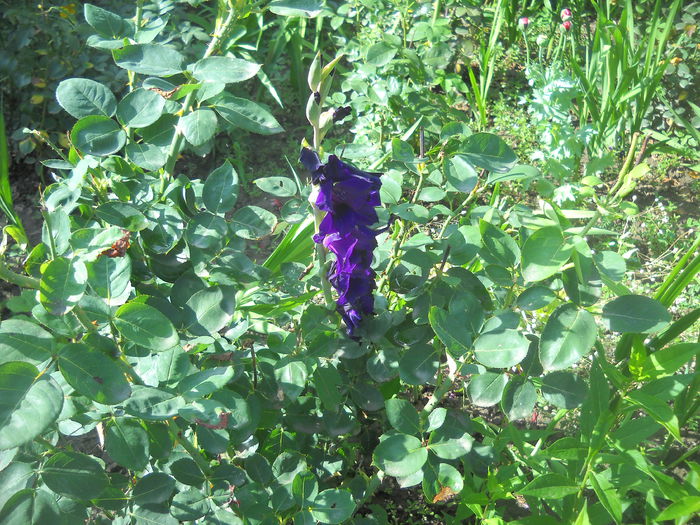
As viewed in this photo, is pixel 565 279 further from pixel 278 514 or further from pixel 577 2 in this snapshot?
pixel 577 2

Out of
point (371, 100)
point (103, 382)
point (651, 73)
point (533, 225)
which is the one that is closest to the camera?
point (103, 382)

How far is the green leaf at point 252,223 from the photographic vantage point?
1.04 meters

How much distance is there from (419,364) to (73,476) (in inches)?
21.5

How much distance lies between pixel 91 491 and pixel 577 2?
2771mm

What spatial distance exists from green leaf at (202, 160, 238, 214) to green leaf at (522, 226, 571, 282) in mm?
465

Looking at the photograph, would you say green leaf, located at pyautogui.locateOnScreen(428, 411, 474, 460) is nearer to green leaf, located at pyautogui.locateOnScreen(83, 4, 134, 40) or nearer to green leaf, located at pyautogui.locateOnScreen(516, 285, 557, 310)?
green leaf, located at pyautogui.locateOnScreen(516, 285, 557, 310)

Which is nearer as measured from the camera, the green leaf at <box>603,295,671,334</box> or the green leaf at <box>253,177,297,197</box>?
the green leaf at <box>603,295,671,334</box>

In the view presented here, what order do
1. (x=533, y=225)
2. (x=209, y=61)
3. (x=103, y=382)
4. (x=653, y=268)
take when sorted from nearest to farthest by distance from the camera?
(x=103, y=382), (x=209, y=61), (x=533, y=225), (x=653, y=268)

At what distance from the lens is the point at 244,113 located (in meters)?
0.99

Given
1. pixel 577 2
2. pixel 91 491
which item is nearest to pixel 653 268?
pixel 577 2

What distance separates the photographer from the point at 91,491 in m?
0.88

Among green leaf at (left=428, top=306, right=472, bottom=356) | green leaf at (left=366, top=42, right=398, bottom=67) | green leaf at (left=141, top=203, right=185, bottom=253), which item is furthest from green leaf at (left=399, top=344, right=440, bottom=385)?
green leaf at (left=366, top=42, right=398, bottom=67)

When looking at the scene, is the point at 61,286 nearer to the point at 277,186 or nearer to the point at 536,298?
the point at 277,186

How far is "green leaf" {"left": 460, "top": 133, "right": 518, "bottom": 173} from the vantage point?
1055 mm
